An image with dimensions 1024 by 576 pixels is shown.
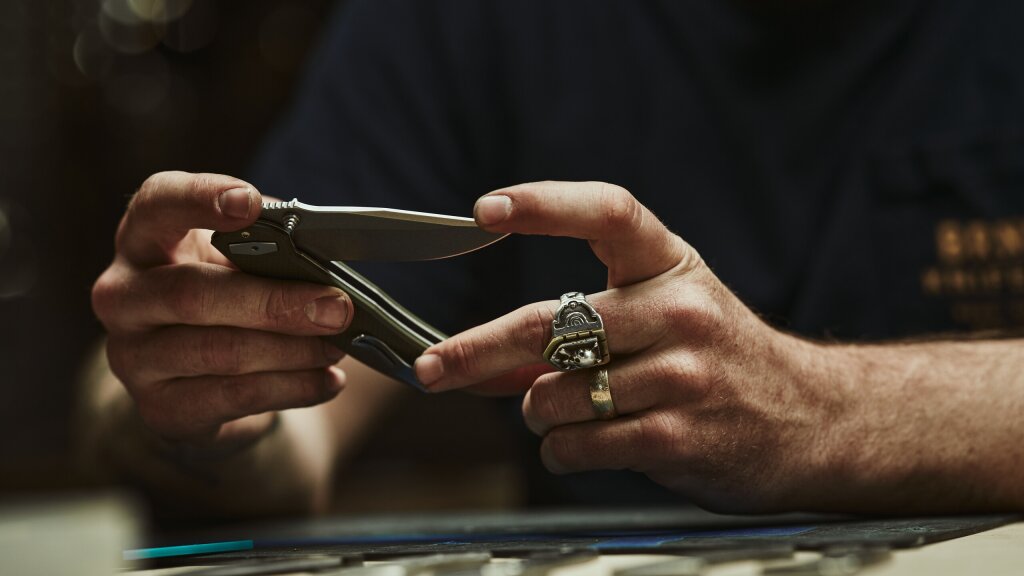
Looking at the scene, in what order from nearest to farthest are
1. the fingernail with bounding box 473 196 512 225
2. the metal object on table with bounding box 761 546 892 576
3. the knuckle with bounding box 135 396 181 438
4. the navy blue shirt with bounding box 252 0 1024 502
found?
the metal object on table with bounding box 761 546 892 576, the fingernail with bounding box 473 196 512 225, the knuckle with bounding box 135 396 181 438, the navy blue shirt with bounding box 252 0 1024 502

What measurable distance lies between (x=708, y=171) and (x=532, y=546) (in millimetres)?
453

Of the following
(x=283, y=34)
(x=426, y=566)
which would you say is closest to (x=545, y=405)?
(x=426, y=566)

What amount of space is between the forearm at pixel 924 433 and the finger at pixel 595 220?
14 cm

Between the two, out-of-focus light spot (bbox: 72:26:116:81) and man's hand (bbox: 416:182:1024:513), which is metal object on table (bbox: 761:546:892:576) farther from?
out-of-focus light spot (bbox: 72:26:116:81)

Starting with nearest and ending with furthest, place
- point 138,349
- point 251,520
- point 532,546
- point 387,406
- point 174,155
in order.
→ point 532,546
point 138,349
point 251,520
point 387,406
point 174,155

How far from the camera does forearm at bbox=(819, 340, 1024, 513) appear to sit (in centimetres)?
48

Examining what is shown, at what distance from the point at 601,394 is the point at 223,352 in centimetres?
19

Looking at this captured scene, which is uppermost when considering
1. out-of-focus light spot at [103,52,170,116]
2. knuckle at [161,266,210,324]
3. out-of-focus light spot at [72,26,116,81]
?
out-of-focus light spot at [72,26,116,81]

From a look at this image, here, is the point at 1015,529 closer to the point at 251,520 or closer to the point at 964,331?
the point at 964,331

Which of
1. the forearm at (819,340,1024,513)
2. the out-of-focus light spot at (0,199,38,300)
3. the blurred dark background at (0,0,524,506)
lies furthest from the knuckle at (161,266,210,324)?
the out-of-focus light spot at (0,199,38,300)

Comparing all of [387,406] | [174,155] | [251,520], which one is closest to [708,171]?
[387,406]

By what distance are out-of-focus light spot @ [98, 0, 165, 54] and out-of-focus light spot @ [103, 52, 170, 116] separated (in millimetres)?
23

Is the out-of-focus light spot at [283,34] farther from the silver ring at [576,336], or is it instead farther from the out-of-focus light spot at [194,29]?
the silver ring at [576,336]

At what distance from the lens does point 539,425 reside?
450 mm
